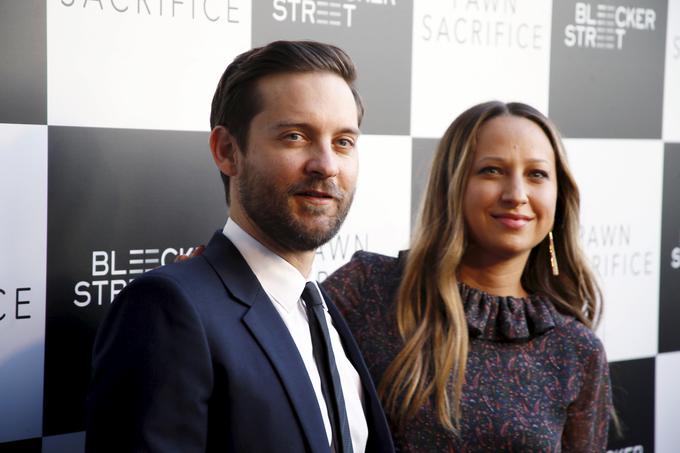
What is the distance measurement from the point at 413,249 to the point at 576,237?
16.1 inches

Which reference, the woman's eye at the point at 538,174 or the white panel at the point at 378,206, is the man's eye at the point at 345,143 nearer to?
the woman's eye at the point at 538,174

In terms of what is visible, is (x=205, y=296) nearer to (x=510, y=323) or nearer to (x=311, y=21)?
(x=510, y=323)

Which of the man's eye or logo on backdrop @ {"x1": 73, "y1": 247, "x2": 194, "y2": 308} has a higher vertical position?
the man's eye

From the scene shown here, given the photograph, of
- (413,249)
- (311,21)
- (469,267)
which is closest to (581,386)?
(469,267)

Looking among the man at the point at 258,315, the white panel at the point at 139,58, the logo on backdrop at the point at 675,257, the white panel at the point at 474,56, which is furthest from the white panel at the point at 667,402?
the white panel at the point at 139,58

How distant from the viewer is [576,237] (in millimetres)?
2066

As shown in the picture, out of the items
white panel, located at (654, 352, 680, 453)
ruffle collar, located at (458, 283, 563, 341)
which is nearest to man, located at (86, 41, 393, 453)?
ruffle collar, located at (458, 283, 563, 341)

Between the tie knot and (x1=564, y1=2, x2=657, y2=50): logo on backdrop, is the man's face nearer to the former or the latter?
the tie knot

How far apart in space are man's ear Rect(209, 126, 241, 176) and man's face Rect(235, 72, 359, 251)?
0.09 feet

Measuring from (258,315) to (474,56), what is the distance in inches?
59.7

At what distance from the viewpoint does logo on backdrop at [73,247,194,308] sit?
1916 millimetres

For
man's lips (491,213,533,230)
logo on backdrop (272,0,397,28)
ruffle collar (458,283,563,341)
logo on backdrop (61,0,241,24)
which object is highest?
logo on backdrop (272,0,397,28)

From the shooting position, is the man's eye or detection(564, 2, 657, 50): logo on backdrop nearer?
the man's eye

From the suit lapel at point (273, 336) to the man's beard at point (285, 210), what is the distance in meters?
0.08
